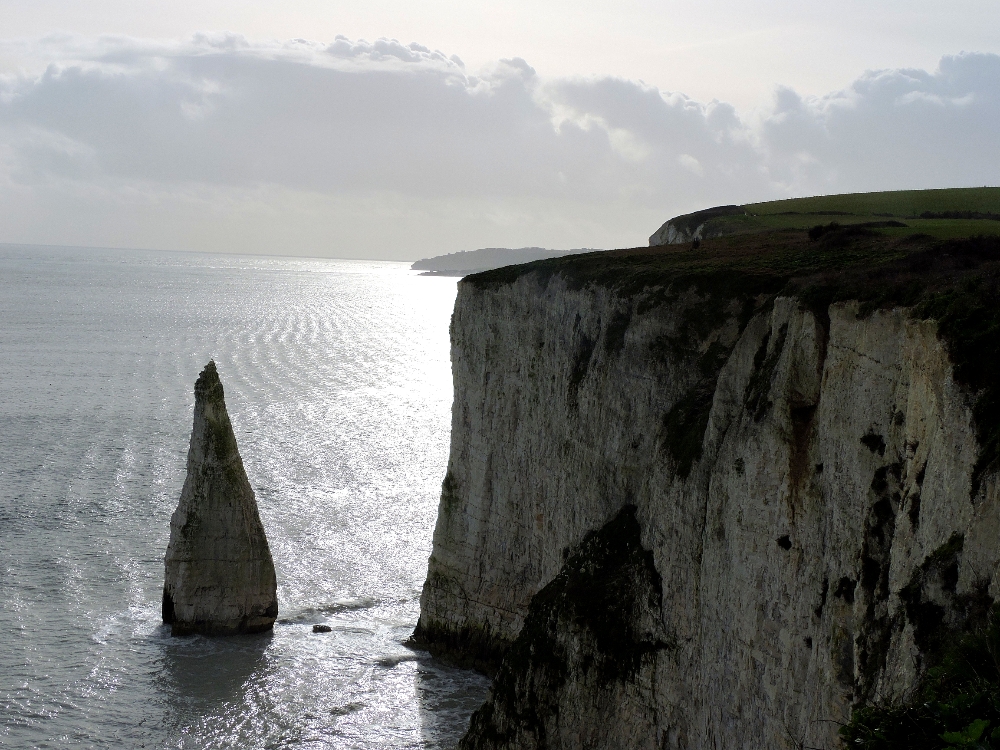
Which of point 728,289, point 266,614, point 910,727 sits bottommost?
point 266,614

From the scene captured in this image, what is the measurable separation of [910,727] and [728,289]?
55.2 feet

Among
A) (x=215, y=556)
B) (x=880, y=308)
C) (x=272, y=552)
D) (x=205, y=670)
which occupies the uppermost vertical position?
(x=880, y=308)

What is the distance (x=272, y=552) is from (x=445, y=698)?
14.3 meters

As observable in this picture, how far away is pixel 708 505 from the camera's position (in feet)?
71.4

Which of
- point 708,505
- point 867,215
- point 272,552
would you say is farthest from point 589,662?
point 867,215

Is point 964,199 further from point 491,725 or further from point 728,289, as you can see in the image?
point 491,725

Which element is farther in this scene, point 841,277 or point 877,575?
point 841,277

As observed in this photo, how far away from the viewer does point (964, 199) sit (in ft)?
145

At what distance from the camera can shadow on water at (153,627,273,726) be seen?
101 feet

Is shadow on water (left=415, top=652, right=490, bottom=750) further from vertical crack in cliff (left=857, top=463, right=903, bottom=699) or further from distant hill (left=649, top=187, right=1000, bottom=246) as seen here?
distant hill (left=649, top=187, right=1000, bottom=246)

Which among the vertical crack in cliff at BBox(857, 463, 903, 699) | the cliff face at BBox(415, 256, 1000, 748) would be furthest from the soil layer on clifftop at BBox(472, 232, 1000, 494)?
the vertical crack in cliff at BBox(857, 463, 903, 699)

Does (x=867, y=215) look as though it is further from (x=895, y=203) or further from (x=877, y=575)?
(x=877, y=575)

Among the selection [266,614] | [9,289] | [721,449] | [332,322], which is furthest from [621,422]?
[9,289]

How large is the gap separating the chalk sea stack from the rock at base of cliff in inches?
497
